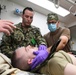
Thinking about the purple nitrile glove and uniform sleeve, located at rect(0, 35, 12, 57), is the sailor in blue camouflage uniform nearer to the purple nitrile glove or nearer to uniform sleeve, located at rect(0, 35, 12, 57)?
uniform sleeve, located at rect(0, 35, 12, 57)

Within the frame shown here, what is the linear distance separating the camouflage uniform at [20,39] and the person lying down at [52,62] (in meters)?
0.68

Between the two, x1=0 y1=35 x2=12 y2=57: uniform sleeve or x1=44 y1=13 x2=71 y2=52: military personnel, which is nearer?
x1=0 y1=35 x2=12 y2=57: uniform sleeve

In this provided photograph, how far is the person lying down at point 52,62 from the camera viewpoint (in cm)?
98

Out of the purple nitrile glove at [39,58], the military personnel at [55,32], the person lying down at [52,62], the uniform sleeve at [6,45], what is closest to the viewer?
the person lying down at [52,62]

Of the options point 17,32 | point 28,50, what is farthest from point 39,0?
point 28,50

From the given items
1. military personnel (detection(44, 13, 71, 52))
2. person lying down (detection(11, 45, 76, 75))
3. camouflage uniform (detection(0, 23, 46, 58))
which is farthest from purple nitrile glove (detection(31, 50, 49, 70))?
military personnel (detection(44, 13, 71, 52))

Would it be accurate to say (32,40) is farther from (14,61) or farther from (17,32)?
(14,61)

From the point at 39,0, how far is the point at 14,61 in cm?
238

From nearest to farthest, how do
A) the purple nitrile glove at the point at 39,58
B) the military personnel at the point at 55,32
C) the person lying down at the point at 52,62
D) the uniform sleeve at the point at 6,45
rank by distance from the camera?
the person lying down at the point at 52,62 < the purple nitrile glove at the point at 39,58 < the uniform sleeve at the point at 6,45 < the military personnel at the point at 55,32

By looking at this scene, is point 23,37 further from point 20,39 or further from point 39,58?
point 39,58

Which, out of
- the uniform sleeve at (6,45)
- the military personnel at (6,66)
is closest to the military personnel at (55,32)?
the uniform sleeve at (6,45)

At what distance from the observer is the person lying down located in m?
0.98

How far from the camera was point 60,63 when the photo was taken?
3.34 feet

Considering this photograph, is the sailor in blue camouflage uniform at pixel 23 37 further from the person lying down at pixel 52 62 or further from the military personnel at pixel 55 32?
the person lying down at pixel 52 62
